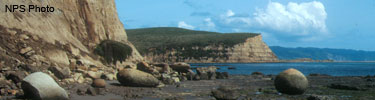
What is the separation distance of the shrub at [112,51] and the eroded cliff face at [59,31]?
74 cm

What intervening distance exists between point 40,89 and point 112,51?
21.5m

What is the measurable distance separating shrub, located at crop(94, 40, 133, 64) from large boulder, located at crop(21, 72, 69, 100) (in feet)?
61.2

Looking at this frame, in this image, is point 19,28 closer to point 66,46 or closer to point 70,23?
point 66,46

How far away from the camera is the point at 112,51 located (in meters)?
34.2

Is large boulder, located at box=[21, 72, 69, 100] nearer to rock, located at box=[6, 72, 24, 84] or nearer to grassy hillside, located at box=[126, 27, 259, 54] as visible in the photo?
rock, located at box=[6, 72, 24, 84]

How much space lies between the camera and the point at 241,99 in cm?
1527

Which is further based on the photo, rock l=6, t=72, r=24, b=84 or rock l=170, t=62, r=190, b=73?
rock l=170, t=62, r=190, b=73

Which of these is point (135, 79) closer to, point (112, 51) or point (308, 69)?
point (112, 51)

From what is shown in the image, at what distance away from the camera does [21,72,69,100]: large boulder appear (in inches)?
506

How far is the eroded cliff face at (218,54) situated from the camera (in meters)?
138

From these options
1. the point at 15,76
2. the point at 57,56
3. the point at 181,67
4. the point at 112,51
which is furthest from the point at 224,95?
the point at 181,67

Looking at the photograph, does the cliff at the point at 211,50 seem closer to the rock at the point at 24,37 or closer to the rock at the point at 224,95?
the rock at the point at 24,37

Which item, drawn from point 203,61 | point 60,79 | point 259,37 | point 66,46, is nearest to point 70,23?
point 66,46

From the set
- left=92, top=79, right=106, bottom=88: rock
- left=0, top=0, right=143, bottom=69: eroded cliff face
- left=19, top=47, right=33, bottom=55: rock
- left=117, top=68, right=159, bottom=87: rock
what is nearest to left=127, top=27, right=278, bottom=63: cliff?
left=0, top=0, right=143, bottom=69: eroded cliff face
